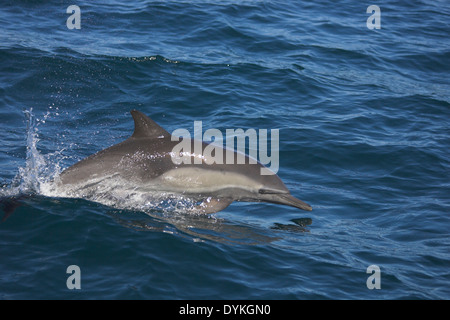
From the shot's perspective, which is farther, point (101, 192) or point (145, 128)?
point (101, 192)

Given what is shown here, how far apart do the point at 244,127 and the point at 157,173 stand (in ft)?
16.0

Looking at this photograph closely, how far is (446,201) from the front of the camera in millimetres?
10961

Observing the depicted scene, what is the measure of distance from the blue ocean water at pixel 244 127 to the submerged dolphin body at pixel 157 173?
37cm

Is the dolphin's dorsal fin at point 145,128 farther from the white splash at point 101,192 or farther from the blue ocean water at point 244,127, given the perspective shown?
the blue ocean water at point 244,127

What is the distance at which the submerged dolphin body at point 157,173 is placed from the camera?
9023 millimetres

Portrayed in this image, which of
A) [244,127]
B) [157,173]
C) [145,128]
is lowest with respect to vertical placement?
[157,173]

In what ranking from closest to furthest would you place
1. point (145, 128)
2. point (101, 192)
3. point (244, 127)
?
1. point (145, 128)
2. point (101, 192)
3. point (244, 127)

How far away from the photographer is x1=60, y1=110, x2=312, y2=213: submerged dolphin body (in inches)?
355

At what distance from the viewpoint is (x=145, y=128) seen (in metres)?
9.03

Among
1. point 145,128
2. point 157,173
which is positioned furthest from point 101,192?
point 145,128

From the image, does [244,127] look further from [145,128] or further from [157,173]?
[145,128]

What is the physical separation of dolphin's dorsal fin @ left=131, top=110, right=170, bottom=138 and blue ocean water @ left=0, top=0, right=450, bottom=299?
1.25 meters

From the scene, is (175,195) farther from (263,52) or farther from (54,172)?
(263,52)

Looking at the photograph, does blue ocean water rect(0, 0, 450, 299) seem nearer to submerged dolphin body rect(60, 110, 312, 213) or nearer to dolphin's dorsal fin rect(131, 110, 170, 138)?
submerged dolphin body rect(60, 110, 312, 213)
